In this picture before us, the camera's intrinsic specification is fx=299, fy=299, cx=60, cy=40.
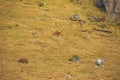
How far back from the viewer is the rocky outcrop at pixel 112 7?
5175 centimetres

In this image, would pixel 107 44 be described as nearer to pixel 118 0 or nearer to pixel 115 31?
pixel 115 31

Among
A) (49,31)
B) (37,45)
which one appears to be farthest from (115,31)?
(37,45)

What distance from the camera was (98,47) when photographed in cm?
4162

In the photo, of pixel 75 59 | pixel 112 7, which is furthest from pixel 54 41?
pixel 112 7

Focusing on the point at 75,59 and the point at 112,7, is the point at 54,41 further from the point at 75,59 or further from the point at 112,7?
the point at 112,7

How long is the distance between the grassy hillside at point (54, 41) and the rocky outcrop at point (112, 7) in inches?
60.1

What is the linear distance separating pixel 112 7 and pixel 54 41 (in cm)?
1598

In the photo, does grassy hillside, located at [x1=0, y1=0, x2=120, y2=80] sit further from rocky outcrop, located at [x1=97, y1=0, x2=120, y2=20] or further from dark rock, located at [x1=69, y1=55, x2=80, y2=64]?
rocky outcrop, located at [x1=97, y1=0, x2=120, y2=20]

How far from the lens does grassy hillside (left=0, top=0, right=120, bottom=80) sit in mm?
33719

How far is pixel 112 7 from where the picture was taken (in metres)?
52.6

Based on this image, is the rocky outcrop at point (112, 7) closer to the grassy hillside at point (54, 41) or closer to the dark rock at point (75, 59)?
the grassy hillside at point (54, 41)

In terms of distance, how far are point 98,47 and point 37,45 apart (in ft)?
28.1

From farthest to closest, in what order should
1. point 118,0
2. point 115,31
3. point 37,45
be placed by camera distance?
point 118,0 → point 115,31 → point 37,45

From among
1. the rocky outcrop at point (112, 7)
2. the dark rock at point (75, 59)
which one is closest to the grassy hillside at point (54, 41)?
the dark rock at point (75, 59)
